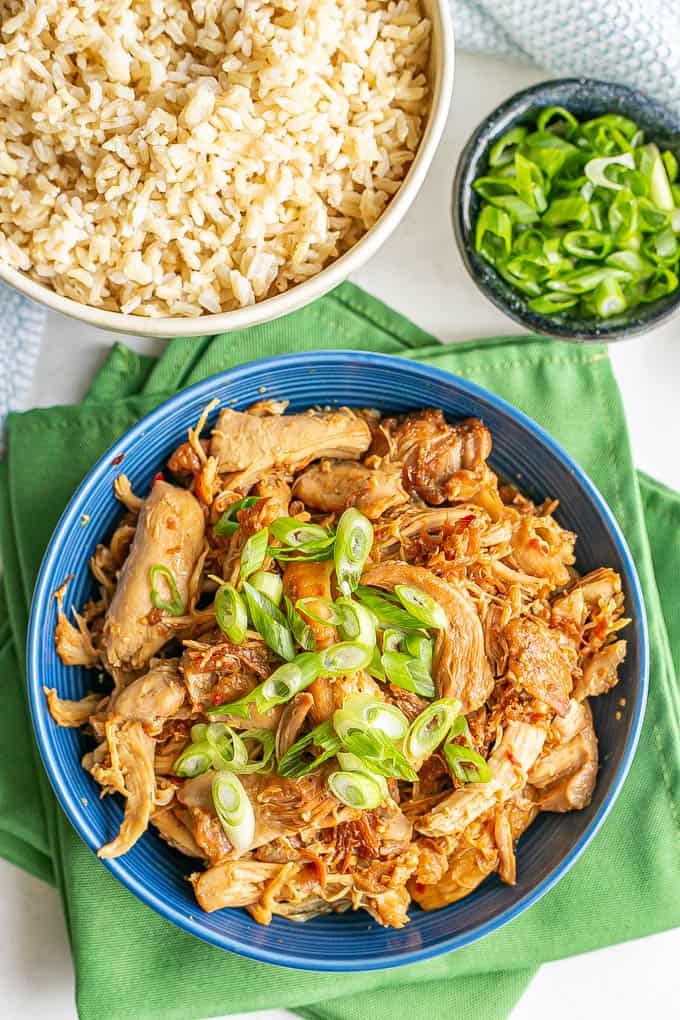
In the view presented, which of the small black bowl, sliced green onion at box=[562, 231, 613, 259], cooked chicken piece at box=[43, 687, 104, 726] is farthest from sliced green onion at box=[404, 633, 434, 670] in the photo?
sliced green onion at box=[562, 231, 613, 259]

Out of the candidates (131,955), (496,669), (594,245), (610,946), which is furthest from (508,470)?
(131,955)

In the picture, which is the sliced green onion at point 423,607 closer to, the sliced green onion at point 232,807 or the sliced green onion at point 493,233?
the sliced green onion at point 232,807

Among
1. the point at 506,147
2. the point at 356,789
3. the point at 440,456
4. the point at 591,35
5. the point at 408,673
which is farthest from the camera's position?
the point at 506,147

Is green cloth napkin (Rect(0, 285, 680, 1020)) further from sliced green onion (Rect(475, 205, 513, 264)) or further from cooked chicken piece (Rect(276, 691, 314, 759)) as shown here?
cooked chicken piece (Rect(276, 691, 314, 759))

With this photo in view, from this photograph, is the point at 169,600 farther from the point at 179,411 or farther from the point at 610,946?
the point at 610,946

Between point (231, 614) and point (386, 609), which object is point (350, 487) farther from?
point (231, 614)

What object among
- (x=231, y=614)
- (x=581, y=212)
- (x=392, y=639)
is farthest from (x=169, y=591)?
(x=581, y=212)
